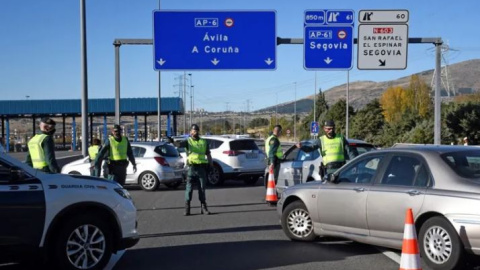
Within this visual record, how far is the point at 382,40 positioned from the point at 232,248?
11.1 metres

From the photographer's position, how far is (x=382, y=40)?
17.8 metres

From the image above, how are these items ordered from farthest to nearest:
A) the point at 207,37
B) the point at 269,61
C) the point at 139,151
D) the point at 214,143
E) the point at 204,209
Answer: the point at 214,143 → the point at 269,61 → the point at 207,37 → the point at 139,151 → the point at 204,209

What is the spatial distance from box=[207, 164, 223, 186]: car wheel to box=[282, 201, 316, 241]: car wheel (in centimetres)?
1042

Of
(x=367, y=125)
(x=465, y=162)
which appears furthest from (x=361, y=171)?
(x=367, y=125)

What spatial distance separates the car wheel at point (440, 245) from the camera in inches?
260

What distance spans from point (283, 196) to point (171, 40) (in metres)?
10.4

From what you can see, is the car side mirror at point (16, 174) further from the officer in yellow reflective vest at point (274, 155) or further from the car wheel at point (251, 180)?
the car wheel at point (251, 180)

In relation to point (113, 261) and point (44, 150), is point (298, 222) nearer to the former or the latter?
point (113, 261)

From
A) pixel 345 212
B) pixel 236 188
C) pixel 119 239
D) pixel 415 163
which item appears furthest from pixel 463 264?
pixel 236 188

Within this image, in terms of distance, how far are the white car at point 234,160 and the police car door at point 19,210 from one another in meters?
12.9

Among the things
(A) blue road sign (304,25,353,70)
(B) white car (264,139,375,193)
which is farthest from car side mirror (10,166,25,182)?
(A) blue road sign (304,25,353,70)

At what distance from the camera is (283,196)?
9508 millimetres

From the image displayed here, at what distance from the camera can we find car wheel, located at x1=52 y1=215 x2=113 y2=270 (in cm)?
683

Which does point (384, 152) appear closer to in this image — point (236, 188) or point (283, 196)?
point (283, 196)
